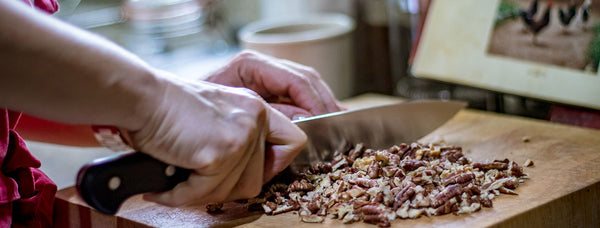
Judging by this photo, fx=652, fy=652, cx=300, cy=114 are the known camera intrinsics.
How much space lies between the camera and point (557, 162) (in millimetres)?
985

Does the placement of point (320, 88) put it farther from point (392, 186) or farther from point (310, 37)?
point (310, 37)

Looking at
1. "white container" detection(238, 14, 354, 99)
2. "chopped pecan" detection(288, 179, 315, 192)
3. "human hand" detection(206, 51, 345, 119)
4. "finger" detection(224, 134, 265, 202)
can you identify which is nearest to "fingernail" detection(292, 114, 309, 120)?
"human hand" detection(206, 51, 345, 119)

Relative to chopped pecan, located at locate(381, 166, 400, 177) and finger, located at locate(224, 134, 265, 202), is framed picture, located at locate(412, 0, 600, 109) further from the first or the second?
finger, located at locate(224, 134, 265, 202)

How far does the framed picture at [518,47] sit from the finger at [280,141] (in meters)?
0.63

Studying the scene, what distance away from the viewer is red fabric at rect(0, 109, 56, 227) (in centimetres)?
84

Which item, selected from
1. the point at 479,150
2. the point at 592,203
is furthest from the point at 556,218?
the point at 479,150

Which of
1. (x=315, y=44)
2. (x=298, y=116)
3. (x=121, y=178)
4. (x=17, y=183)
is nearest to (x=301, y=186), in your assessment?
(x=298, y=116)

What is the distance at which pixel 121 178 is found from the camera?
73cm

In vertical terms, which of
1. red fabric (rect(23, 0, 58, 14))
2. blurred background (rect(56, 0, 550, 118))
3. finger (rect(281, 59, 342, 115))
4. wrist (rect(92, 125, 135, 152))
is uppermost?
red fabric (rect(23, 0, 58, 14))

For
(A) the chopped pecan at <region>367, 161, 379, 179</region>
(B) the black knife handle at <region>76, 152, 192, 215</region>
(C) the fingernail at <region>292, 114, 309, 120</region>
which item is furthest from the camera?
(C) the fingernail at <region>292, 114, 309, 120</region>

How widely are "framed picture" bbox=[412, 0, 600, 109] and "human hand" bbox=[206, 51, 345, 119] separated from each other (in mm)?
372

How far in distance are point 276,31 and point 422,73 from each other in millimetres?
581

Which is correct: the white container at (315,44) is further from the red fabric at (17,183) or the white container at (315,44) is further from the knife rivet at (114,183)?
the knife rivet at (114,183)

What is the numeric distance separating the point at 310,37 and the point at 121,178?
0.98 m
